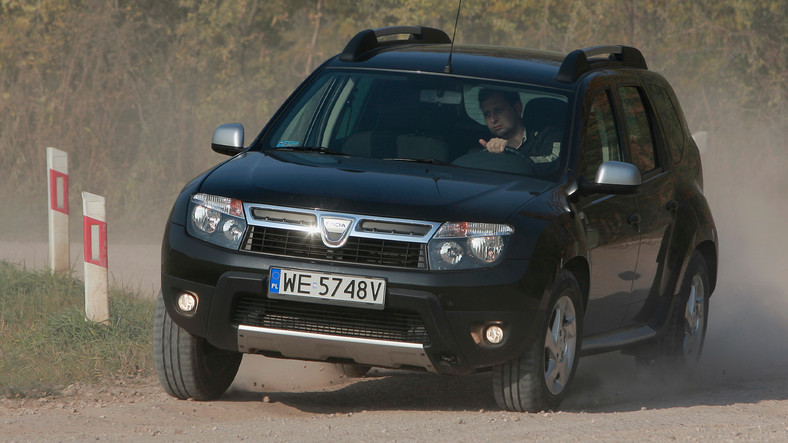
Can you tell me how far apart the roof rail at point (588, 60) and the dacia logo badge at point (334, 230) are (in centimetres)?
183

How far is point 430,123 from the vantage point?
22.8ft

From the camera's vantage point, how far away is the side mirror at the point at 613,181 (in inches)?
260

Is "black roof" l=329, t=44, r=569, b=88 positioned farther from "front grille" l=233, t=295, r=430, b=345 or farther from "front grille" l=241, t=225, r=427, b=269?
"front grille" l=233, t=295, r=430, b=345

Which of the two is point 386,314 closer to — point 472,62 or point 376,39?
point 472,62

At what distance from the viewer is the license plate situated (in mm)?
5773

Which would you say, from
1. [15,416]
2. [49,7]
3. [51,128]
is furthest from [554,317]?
[49,7]

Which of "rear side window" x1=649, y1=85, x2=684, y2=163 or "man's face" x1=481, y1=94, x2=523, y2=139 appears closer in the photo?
"man's face" x1=481, y1=94, x2=523, y2=139

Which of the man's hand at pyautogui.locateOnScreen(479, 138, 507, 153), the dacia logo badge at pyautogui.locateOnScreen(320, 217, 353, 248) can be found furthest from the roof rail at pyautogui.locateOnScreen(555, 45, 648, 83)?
the dacia logo badge at pyautogui.locateOnScreen(320, 217, 353, 248)

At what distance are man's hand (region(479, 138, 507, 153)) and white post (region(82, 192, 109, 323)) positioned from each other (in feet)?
9.54

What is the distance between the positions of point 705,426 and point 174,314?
2.50m

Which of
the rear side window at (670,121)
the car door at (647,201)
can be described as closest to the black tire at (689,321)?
the car door at (647,201)

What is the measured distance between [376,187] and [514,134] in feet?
3.66

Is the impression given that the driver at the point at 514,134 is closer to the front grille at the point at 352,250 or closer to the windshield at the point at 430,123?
the windshield at the point at 430,123

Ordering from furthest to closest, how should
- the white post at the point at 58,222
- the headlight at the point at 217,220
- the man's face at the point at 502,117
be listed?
the white post at the point at 58,222
the man's face at the point at 502,117
the headlight at the point at 217,220
